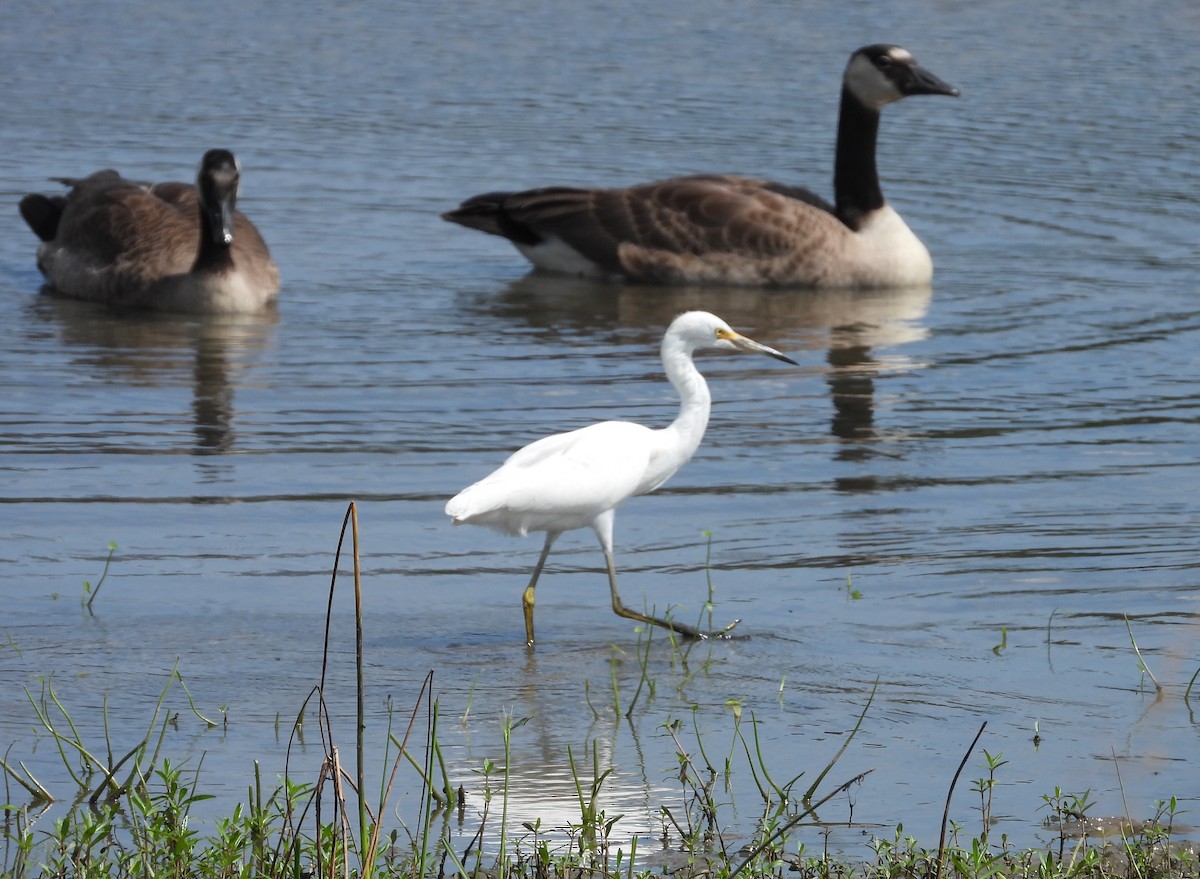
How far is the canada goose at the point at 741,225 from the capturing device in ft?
45.4

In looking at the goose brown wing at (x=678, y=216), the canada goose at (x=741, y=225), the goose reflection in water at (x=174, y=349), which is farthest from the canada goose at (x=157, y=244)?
the goose brown wing at (x=678, y=216)

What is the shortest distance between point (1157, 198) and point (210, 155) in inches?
292

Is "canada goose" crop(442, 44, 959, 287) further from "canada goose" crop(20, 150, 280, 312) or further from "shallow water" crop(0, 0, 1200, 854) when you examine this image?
"canada goose" crop(20, 150, 280, 312)

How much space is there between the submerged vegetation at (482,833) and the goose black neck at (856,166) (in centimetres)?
917

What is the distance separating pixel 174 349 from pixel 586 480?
18.8ft

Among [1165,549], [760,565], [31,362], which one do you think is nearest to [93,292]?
[31,362]

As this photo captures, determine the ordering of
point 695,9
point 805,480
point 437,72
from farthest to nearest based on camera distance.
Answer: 1. point 695,9
2. point 437,72
3. point 805,480

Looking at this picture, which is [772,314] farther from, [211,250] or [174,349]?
[174,349]

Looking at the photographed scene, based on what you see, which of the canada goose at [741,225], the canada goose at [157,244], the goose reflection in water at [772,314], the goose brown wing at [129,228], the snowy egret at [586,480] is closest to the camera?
the snowy egret at [586,480]

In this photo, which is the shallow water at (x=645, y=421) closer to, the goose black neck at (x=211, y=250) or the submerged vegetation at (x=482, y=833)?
the submerged vegetation at (x=482, y=833)

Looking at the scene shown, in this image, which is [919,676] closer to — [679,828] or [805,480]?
[679,828]

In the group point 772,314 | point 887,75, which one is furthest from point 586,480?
point 887,75

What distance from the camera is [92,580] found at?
711cm

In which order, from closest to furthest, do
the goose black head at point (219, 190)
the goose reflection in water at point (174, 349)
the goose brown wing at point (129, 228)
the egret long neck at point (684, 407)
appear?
the egret long neck at point (684, 407) → the goose reflection in water at point (174, 349) → the goose black head at point (219, 190) → the goose brown wing at point (129, 228)
